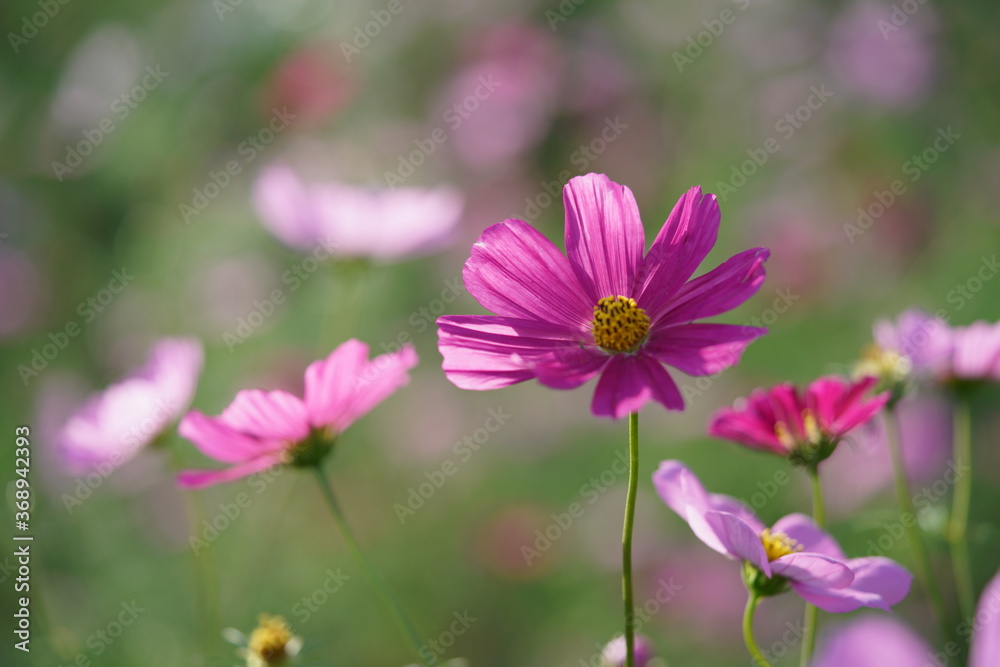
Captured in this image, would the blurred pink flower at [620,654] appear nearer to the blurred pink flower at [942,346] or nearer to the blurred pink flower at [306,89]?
the blurred pink flower at [942,346]

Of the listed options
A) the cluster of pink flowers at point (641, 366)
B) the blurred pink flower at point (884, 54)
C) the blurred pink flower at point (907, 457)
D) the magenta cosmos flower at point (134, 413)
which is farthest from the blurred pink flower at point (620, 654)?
the blurred pink flower at point (884, 54)

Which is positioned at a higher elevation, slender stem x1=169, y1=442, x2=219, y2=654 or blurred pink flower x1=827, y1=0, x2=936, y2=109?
blurred pink flower x1=827, y1=0, x2=936, y2=109

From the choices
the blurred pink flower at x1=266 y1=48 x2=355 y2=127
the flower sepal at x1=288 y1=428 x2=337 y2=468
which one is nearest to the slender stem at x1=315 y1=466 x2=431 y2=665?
the flower sepal at x1=288 y1=428 x2=337 y2=468

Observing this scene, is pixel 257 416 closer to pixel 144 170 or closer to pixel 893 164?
pixel 144 170

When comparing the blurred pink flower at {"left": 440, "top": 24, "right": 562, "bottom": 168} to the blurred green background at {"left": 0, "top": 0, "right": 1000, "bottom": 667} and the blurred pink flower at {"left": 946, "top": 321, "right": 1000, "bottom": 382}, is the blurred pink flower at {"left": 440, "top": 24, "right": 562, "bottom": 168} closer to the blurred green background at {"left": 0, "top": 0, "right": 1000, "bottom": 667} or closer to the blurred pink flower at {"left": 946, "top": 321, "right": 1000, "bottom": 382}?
the blurred green background at {"left": 0, "top": 0, "right": 1000, "bottom": 667}

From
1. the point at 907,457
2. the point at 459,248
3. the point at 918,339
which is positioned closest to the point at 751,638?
the point at 918,339

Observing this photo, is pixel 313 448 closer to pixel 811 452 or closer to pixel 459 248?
pixel 811 452
